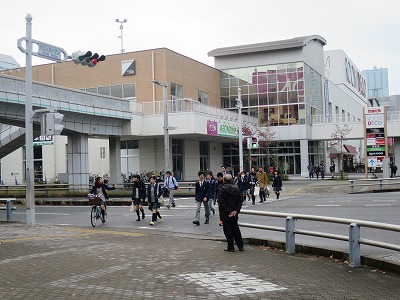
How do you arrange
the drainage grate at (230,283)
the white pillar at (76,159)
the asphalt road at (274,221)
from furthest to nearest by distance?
1. the white pillar at (76,159)
2. the asphalt road at (274,221)
3. the drainage grate at (230,283)

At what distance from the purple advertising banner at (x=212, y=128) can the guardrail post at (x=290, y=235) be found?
32187 mm

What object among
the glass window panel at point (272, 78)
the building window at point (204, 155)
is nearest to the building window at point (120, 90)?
the building window at point (204, 155)

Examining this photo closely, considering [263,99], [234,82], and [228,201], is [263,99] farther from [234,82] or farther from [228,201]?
[228,201]

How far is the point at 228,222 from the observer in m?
10.6

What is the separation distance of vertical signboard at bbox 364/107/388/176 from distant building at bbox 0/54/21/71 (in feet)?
198

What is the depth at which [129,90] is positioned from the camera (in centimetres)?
4734

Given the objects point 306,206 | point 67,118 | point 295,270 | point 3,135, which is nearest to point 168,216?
point 306,206

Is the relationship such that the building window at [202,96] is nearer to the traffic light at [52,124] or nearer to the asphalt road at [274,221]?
the asphalt road at [274,221]

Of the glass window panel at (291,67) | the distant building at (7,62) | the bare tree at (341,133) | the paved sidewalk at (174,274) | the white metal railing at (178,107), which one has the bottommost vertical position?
the paved sidewalk at (174,274)

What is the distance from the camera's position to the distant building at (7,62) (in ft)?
259

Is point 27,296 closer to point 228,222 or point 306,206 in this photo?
point 228,222

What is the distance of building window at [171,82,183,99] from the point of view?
4619 centimetres

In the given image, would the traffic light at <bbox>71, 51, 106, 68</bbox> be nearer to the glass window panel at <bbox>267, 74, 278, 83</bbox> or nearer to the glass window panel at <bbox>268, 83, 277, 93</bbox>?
the glass window panel at <bbox>268, 83, 277, 93</bbox>

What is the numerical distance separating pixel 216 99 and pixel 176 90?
9.21m
